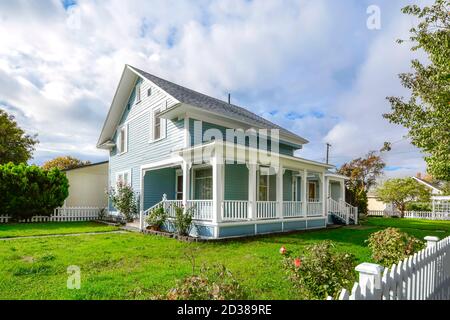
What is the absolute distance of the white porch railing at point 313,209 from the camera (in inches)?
539

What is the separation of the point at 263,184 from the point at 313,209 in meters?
2.71

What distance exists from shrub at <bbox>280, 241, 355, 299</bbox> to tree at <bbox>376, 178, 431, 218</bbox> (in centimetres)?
3043

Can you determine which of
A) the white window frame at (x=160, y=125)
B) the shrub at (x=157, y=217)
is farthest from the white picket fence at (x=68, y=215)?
the shrub at (x=157, y=217)

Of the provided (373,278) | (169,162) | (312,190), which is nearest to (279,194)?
(169,162)

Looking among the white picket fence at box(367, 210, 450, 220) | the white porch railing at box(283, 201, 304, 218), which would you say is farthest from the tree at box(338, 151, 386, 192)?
the white porch railing at box(283, 201, 304, 218)

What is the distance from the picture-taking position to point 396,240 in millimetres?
4867

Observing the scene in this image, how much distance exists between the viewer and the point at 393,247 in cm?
483

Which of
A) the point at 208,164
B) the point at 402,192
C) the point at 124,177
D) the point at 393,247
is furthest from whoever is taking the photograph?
the point at 402,192

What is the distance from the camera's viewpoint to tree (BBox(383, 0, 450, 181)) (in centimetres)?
668

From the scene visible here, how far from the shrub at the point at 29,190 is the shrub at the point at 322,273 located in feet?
51.8

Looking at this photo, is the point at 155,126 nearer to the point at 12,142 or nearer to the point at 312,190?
the point at 312,190

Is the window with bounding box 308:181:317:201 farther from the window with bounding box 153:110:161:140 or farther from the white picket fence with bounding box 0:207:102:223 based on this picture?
the white picket fence with bounding box 0:207:102:223

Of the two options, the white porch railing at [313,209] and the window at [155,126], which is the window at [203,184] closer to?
the window at [155,126]
